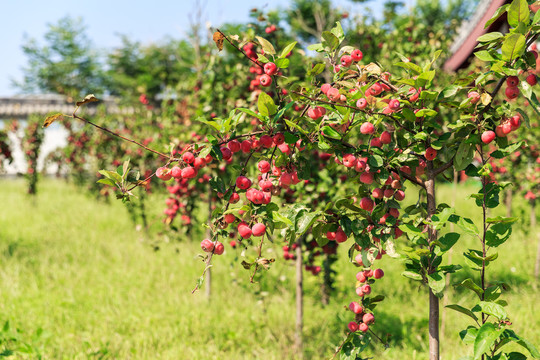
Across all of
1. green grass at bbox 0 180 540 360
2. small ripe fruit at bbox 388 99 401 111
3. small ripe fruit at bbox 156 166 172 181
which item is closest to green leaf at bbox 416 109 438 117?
small ripe fruit at bbox 388 99 401 111

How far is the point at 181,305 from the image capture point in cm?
363

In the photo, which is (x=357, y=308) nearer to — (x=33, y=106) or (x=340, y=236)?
(x=340, y=236)

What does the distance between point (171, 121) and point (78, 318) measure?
2349mm

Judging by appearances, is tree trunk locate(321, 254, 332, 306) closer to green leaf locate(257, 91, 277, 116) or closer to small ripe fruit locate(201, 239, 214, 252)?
small ripe fruit locate(201, 239, 214, 252)

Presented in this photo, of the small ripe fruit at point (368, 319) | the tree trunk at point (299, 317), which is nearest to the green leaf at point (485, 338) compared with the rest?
the small ripe fruit at point (368, 319)

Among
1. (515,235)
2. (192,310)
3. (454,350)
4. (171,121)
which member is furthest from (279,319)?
(515,235)

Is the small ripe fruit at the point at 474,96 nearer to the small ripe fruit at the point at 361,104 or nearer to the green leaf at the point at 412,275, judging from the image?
the small ripe fruit at the point at 361,104

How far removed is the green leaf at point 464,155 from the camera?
55.7 inches

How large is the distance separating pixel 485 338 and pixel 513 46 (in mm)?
892

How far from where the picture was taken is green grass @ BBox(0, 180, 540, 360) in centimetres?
290

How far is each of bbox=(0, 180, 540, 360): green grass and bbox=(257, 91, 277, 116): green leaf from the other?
4.25 ft

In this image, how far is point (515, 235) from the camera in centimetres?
582

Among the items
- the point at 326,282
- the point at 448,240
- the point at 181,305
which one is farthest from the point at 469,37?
the point at 448,240

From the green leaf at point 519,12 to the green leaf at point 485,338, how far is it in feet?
3.10
